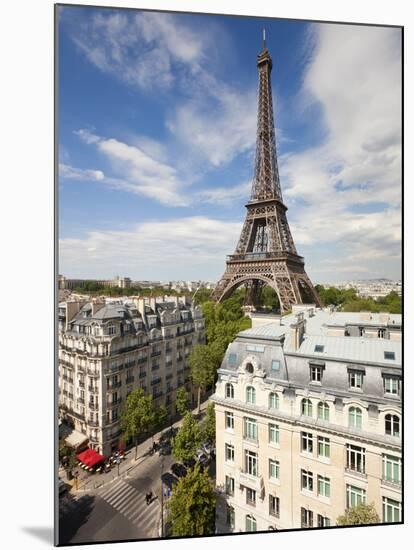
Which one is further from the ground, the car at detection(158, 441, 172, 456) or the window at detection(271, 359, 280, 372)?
the window at detection(271, 359, 280, 372)

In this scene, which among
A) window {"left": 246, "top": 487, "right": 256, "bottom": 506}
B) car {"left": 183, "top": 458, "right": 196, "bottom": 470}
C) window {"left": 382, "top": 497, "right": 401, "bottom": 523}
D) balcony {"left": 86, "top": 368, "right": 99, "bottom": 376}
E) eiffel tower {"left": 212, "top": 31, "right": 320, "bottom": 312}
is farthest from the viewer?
car {"left": 183, "top": 458, "right": 196, "bottom": 470}

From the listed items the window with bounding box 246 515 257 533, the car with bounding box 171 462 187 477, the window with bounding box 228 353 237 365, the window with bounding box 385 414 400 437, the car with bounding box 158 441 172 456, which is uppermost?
the window with bounding box 228 353 237 365

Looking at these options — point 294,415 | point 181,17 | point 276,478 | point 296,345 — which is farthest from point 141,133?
point 276,478

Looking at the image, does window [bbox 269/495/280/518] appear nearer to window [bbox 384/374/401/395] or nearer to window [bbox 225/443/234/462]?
window [bbox 225/443/234/462]

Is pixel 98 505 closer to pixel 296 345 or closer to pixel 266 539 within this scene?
pixel 266 539

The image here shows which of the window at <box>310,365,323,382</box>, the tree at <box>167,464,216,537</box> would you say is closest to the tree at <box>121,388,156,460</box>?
the tree at <box>167,464,216,537</box>

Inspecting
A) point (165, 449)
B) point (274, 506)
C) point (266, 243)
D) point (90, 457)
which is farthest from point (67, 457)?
point (266, 243)

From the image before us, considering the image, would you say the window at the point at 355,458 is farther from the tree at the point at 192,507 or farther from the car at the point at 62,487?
the car at the point at 62,487
